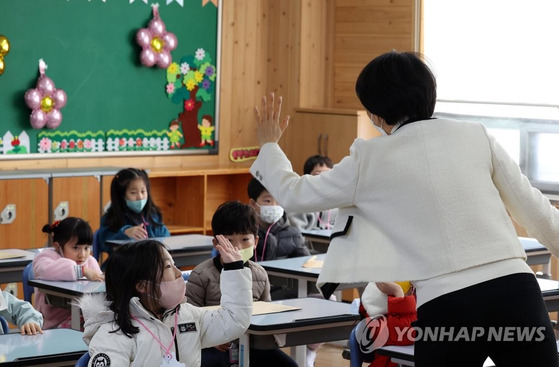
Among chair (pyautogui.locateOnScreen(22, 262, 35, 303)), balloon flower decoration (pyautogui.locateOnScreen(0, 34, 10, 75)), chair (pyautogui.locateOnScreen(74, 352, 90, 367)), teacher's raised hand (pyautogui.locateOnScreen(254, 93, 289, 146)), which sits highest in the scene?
balloon flower decoration (pyautogui.locateOnScreen(0, 34, 10, 75))

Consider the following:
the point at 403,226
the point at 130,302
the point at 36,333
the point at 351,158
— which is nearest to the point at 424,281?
the point at 403,226

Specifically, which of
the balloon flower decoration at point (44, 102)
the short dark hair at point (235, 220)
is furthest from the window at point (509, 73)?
the short dark hair at point (235, 220)

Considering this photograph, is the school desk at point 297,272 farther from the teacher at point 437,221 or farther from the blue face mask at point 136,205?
the teacher at point 437,221

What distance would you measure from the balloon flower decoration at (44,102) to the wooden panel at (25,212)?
50 centimetres

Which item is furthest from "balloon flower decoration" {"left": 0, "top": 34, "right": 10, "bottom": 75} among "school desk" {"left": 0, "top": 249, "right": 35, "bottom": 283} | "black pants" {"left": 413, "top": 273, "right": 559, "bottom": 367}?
"black pants" {"left": 413, "top": 273, "right": 559, "bottom": 367}

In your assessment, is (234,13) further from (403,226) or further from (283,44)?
(403,226)

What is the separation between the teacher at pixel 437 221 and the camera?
2074mm

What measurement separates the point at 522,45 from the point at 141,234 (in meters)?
3.17

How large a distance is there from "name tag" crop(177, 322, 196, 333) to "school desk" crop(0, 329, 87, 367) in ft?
1.34

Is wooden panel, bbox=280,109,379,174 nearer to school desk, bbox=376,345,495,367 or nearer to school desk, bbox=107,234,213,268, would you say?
school desk, bbox=107,234,213,268

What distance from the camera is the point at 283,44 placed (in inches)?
322

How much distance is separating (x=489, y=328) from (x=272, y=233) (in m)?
3.25

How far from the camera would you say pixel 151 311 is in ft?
9.08

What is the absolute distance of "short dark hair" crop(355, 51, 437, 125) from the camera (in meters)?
2.24
